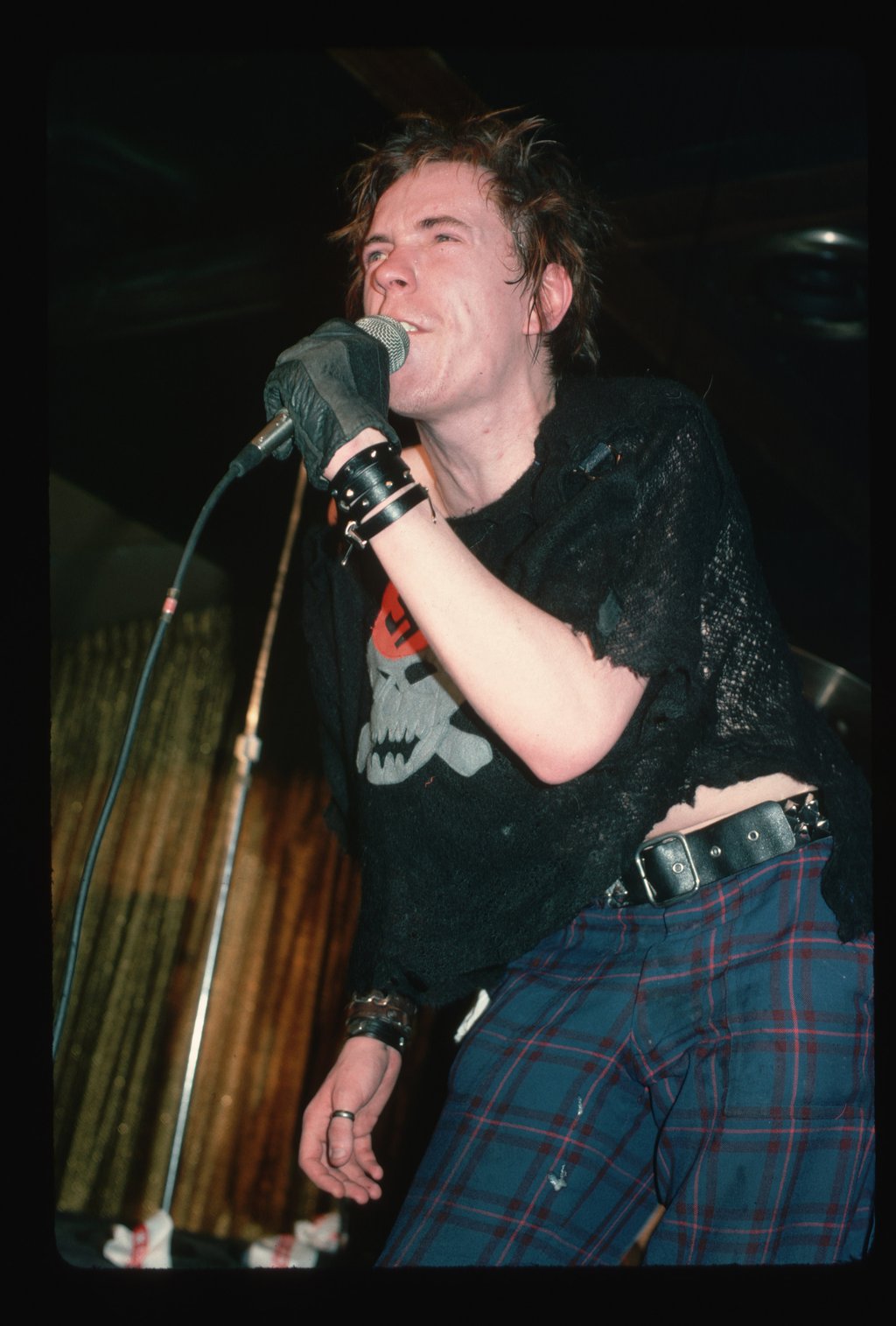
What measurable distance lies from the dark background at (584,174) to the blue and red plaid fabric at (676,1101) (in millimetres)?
1789

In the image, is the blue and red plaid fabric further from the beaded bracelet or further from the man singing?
the beaded bracelet

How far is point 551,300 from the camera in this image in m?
1.66

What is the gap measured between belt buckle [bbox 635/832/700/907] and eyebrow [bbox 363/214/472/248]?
829 millimetres

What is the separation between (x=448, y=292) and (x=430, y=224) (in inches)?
5.6

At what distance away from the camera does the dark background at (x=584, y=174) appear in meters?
2.72

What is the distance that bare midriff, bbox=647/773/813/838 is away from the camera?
1307mm

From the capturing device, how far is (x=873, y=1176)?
3.80 ft

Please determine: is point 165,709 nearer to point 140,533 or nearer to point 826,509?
point 140,533

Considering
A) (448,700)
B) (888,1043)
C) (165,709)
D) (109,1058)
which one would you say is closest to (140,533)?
(165,709)

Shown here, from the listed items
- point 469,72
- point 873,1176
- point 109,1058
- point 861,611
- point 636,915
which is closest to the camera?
point 873,1176

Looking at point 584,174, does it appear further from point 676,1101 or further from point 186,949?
point 186,949

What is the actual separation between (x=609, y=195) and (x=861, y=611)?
5.26 feet

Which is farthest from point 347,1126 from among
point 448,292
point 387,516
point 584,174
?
point 584,174

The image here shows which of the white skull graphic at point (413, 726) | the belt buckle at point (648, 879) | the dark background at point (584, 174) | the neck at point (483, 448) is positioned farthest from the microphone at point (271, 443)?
the dark background at point (584, 174)
